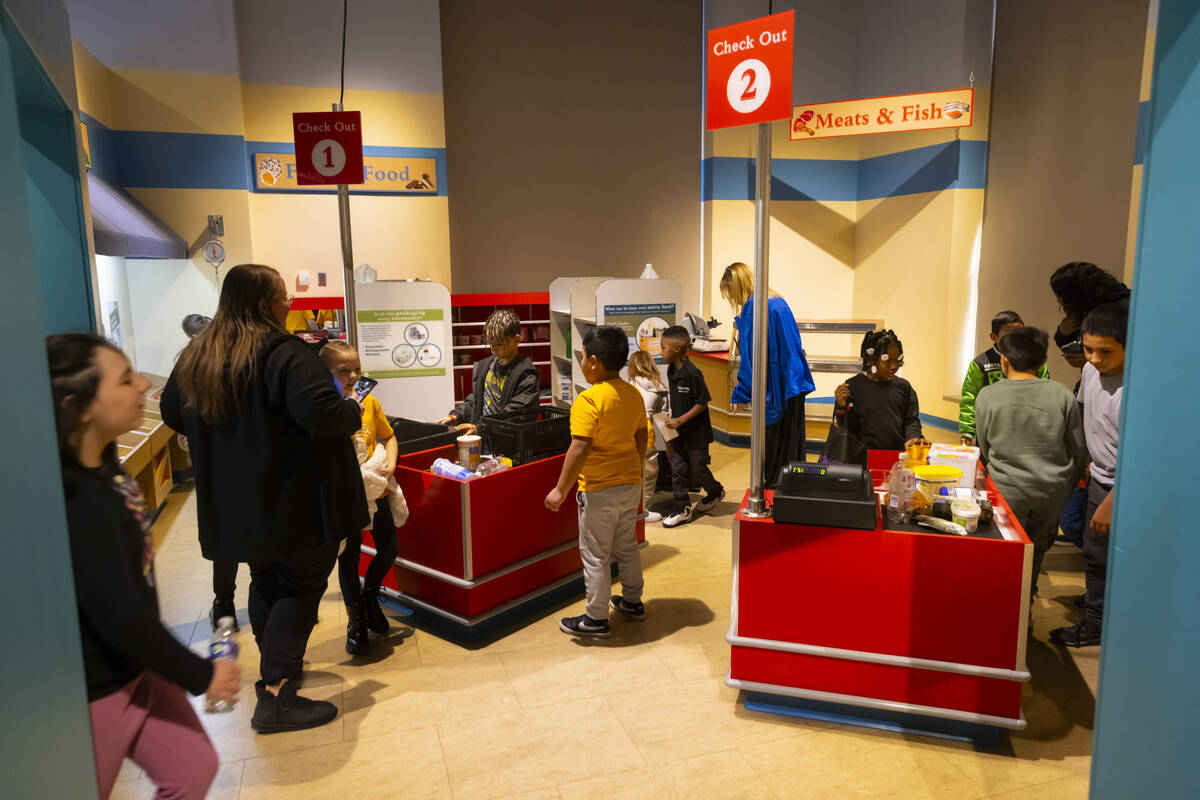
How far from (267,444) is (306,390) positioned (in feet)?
0.86

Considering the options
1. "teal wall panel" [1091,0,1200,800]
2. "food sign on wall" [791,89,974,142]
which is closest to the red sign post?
"teal wall panel" [1091,0,1200,800]

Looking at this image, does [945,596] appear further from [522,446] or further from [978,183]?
[978,183]

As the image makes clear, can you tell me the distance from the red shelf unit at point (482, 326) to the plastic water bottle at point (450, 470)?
502cm

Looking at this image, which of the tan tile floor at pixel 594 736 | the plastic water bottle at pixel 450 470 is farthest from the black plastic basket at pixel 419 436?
the tan tile floor at pixel 594 736

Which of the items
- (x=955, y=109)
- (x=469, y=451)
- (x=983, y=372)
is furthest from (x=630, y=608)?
(x=955, y=109)

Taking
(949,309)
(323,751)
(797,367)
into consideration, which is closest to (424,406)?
(797,367)

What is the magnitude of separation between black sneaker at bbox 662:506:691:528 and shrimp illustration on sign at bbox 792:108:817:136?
16.5 feet

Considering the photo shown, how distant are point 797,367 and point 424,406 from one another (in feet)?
9.23

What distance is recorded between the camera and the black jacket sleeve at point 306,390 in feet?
9.14

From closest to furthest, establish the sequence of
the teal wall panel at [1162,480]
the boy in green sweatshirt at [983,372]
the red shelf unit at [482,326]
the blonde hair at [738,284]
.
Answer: the teal wall panel at [1162,480], the boy in green sweatshirt at [983,372], the blonde hair at [738,284], the red shelf unit at [482,326]

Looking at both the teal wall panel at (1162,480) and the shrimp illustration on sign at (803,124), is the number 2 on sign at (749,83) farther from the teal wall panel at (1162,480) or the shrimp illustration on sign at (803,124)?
the shrimp illustration on sign at (803,124)

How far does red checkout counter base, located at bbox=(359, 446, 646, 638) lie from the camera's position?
385 centimetres

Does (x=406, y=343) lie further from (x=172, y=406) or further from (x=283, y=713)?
(x=283, y=713)

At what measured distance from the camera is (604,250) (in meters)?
10.6
